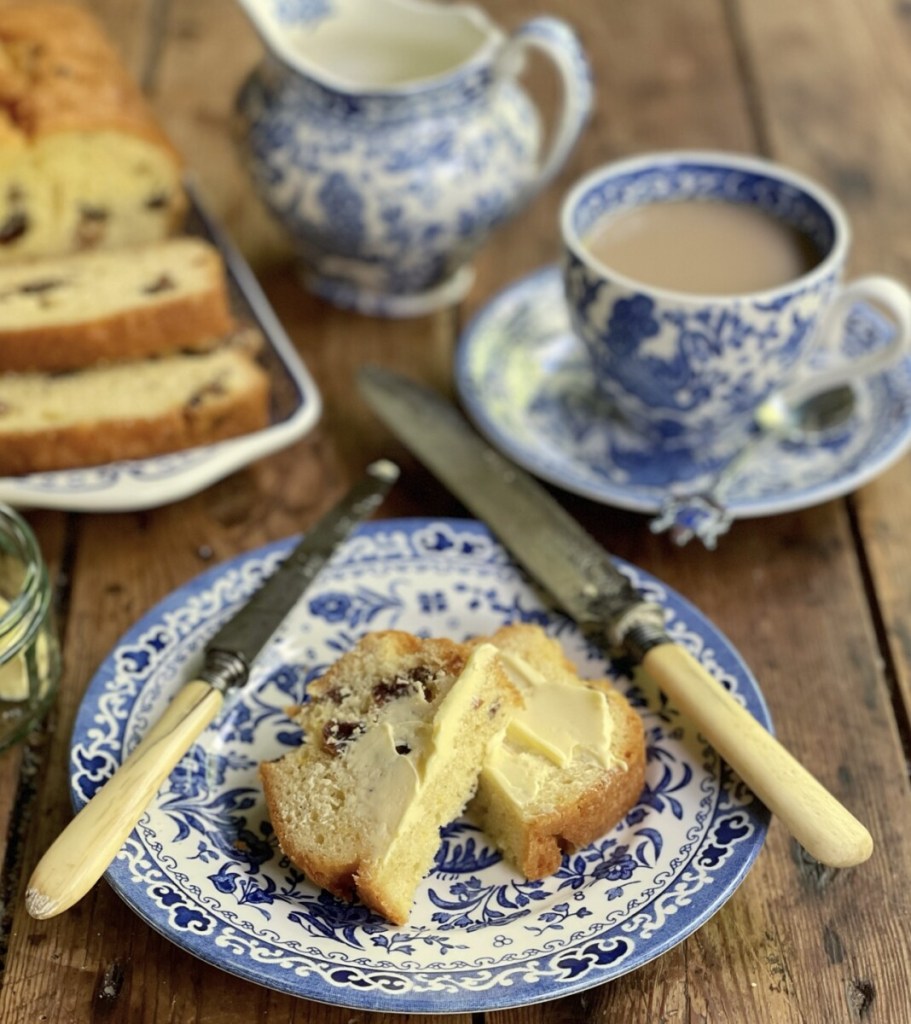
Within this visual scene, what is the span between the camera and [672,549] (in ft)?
5.71

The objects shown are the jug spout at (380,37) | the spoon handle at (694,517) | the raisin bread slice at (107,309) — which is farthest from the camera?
the jug spout at (380,37)

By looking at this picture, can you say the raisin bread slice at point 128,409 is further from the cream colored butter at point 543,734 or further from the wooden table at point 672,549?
the cream colored butter at point 543,734

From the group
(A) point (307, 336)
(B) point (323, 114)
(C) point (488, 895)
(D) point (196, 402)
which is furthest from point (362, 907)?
(B) point (323, 114)

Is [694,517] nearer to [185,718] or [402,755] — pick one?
[402,755]

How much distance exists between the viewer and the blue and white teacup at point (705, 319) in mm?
1695

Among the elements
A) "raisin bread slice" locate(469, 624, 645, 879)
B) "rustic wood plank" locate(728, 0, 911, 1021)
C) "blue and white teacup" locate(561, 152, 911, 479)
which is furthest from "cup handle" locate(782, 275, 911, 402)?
"raisin bread slice" locate(469, 624, 645, 879)

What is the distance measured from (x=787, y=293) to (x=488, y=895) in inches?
35.9

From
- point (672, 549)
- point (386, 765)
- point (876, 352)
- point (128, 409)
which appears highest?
point (876, 352)

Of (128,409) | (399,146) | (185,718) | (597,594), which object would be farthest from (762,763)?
(399,146)

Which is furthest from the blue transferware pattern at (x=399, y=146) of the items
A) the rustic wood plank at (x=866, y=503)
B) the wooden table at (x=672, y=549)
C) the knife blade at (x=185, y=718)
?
the rustic wood plank at (x=866, y=503)

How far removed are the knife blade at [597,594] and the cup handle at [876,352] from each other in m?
0.44

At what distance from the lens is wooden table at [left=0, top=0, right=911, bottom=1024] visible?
3.96 ft

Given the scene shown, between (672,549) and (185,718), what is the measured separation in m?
0.75

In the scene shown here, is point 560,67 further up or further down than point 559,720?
further up
